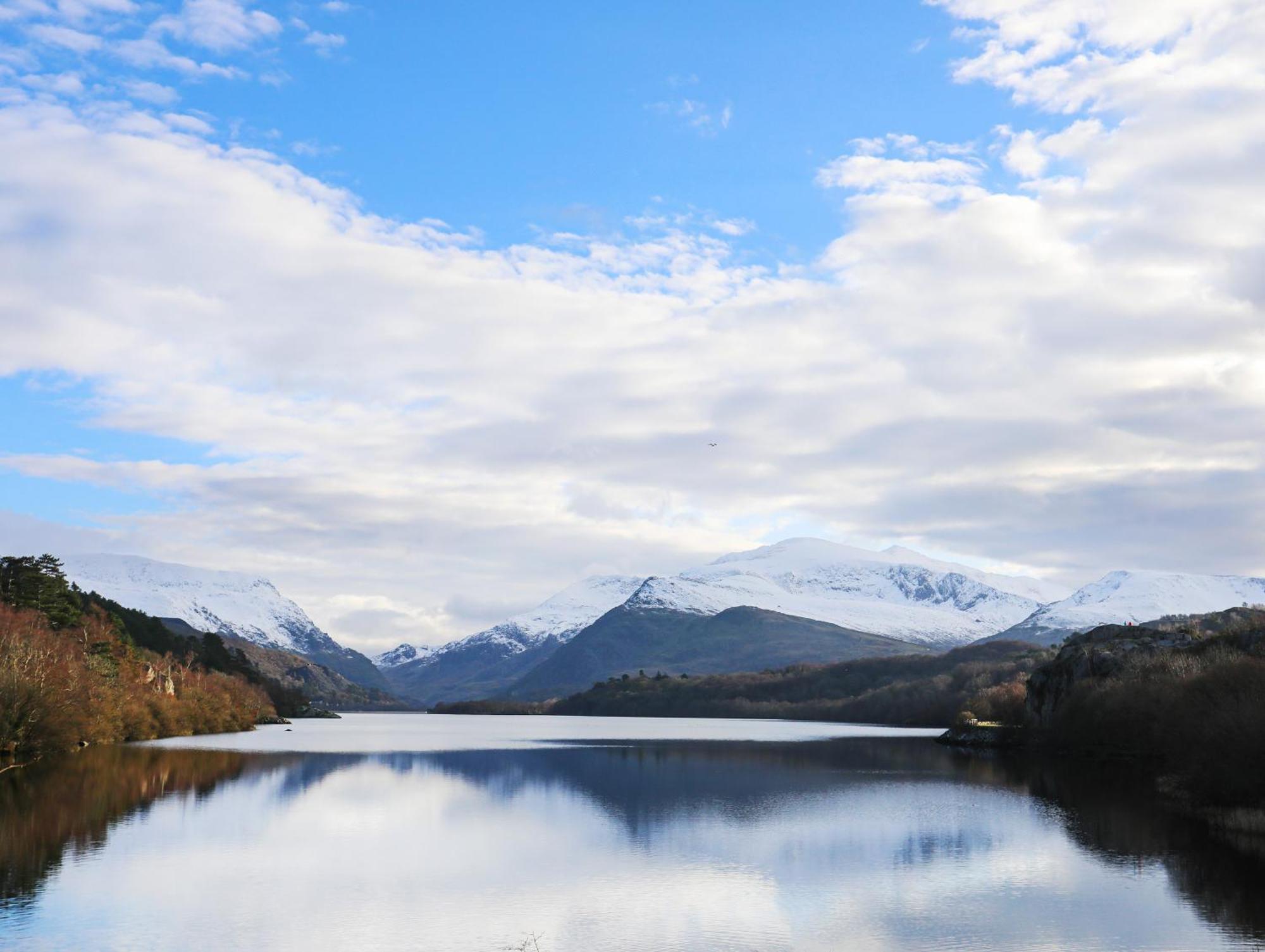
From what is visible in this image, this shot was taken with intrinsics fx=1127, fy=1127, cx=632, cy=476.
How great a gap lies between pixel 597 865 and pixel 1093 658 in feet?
291

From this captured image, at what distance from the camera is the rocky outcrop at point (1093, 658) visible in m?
108

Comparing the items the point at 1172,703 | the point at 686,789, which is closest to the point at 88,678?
the point at 686,789

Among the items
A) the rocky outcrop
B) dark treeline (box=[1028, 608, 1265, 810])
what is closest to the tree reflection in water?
dark treeline (box=[1028, 608, 1265, 810])

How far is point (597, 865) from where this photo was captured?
37531 millimetres

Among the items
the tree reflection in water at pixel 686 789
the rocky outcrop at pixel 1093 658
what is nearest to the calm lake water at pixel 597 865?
the tree reflection in water at pixel 686 789

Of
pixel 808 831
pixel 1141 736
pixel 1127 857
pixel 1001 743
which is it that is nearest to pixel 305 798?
A: pixel 808 831

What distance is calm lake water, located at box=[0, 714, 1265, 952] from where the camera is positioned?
90.0 feet

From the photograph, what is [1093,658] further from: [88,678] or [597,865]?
[88,678]

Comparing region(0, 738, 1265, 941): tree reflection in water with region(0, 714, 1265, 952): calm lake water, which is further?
region(0, 738, 1265, 941): tree reflection in water

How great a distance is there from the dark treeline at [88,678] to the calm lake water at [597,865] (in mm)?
3363

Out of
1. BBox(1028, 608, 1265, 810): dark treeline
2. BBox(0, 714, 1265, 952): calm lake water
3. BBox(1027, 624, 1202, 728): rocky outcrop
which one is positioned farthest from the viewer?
BBox(1027, 624, 1202, 728): rocky outcrop

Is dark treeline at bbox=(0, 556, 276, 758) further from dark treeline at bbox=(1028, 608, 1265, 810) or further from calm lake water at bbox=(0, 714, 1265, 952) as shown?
dark treeline at bbox=(1028, 608, 1265, 810)

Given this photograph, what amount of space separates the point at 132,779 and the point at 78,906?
37.0 metres

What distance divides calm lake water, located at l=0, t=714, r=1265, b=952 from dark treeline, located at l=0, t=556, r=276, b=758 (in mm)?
3363
